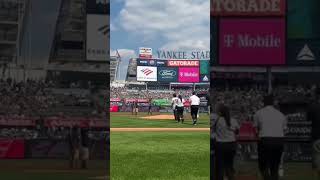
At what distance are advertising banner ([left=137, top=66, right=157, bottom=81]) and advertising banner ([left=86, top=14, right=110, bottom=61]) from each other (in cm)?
8995

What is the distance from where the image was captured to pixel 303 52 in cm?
709

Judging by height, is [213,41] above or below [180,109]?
above

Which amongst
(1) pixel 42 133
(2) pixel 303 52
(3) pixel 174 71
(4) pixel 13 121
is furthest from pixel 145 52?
(2) pixel 303 52

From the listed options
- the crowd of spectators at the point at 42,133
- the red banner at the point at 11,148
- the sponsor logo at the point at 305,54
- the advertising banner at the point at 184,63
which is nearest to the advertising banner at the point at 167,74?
the advertising banner at the point at 184,63

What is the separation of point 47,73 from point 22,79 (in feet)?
1.12

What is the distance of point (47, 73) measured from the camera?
24.0 ft

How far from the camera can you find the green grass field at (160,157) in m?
10.0

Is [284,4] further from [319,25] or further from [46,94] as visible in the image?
[46,94]

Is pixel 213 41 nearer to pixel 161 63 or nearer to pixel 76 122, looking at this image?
pixel 76 122

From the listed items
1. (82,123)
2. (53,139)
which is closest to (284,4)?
(82,123)

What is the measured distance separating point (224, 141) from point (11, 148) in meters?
2.91

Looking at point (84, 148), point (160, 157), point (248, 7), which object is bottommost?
point (160, 157)

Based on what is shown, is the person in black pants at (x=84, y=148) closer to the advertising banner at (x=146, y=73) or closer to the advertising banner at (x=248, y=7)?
the advertising banner at (x=248, y=7)

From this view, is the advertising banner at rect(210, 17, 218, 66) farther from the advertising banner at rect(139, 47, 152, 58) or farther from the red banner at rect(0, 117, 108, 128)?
the advertising banner at rect(139, 47, 152, 58)
